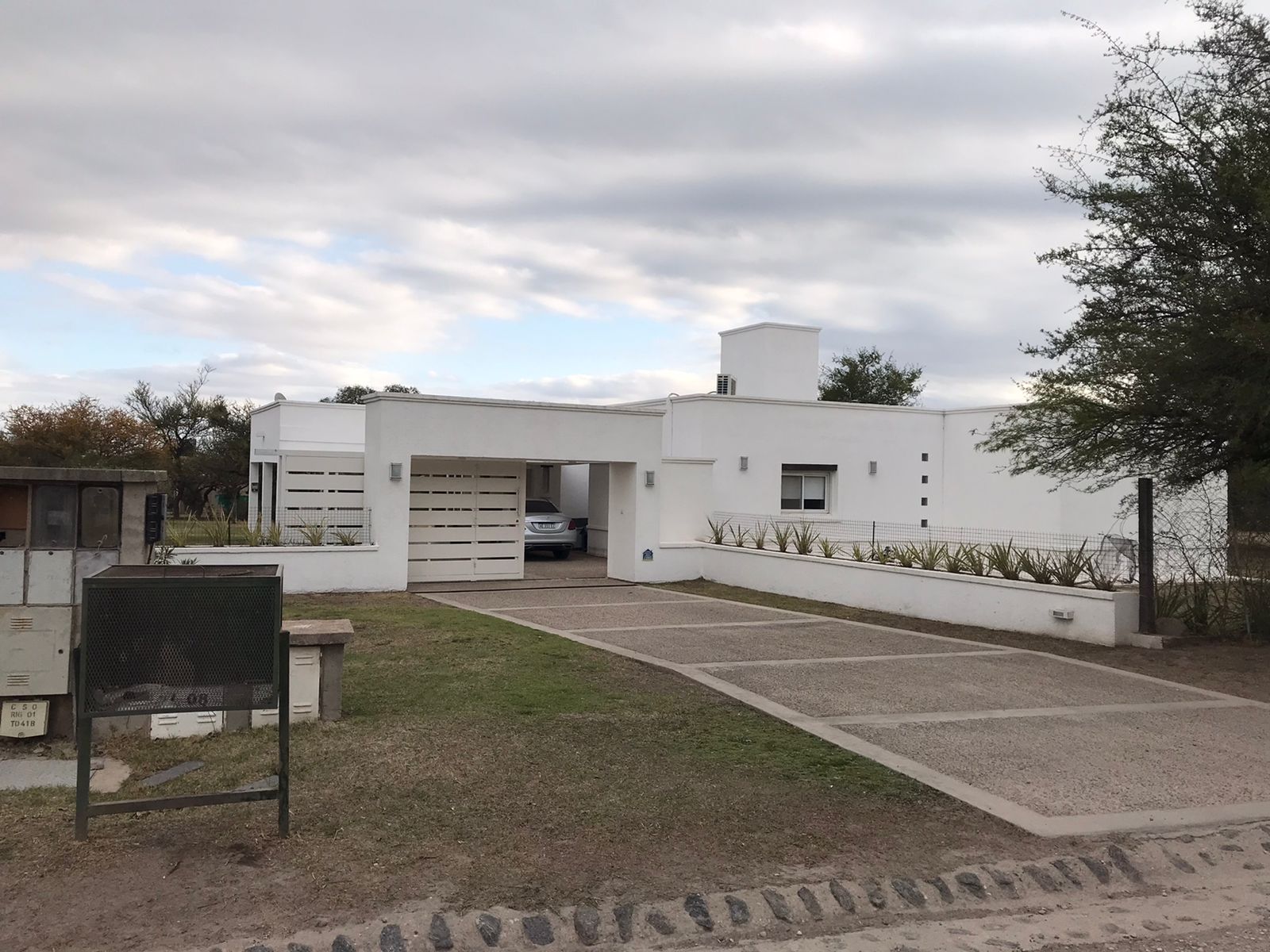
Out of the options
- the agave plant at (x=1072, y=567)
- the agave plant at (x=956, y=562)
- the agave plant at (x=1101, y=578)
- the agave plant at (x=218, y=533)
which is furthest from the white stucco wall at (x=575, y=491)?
the agave plant at (x=1101, y=578)

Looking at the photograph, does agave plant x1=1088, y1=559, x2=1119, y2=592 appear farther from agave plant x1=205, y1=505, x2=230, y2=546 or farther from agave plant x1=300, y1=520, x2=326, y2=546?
agave plant x1=205, y1=505, x2=230, y2=546

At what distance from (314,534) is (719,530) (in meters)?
8.01

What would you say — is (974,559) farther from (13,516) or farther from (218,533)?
(13,516)

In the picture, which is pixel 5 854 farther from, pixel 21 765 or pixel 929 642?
pixel 929 642

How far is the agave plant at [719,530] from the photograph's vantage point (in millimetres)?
21569

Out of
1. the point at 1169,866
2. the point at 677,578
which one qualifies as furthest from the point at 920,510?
the point at 1169,866

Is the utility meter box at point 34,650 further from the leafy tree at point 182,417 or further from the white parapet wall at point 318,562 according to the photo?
the leafy tree at point 182,417

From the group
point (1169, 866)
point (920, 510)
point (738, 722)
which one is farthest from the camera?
point (920, 510)

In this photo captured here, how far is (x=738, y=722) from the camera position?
28.0ft

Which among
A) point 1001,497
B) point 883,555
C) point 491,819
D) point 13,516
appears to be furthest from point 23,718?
point 1001,497

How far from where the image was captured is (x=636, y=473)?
20734 millimetres

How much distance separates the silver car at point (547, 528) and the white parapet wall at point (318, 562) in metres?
6.44

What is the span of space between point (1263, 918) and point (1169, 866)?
61 centimetres

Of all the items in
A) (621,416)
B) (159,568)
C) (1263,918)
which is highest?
(621,416)
